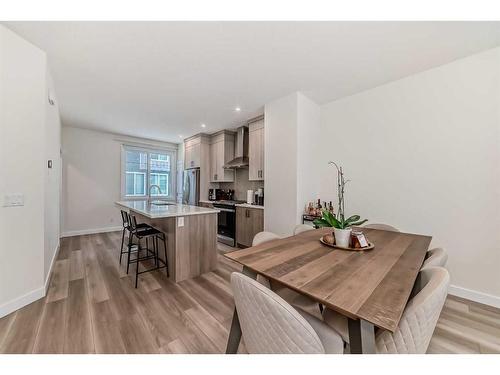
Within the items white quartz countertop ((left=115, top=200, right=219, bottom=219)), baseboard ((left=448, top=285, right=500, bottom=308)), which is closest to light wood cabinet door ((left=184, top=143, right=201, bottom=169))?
white quartz countertop ((left=115, top=200, right=219, bottom=219))

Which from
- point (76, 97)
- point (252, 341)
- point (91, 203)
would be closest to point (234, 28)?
point (252, 341)

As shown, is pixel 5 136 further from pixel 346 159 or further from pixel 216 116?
pixel 346 159

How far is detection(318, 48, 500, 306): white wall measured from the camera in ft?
6.81

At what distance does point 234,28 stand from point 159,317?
2.67 m

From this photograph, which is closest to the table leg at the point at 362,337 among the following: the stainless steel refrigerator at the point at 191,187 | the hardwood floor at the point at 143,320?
the hardwood floor at the point at 143,320

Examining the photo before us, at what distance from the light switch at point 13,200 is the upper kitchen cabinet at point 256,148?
10.1 feet

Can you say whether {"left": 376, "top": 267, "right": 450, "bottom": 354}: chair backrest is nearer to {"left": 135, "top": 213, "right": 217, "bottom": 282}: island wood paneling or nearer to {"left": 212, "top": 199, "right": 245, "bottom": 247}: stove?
{"left": 135, "top": 213, "right": 217, "bottom": 282}: island wood paneling

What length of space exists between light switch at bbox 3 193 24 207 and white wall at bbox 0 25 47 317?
0.03 meters

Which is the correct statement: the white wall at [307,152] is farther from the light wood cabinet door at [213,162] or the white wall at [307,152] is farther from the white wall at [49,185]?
the white wall at [49,185]

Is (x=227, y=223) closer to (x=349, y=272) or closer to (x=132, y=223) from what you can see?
(x=132, y=223)

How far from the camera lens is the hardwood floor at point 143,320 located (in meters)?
1.49

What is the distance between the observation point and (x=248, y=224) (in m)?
3.72

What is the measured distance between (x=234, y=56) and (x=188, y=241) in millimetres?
2275
